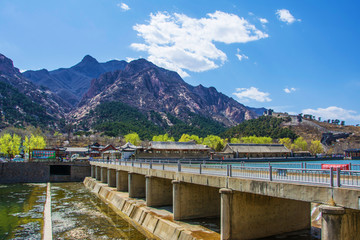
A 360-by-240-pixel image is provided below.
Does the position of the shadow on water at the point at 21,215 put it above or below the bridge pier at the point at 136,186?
below

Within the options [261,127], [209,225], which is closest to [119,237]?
[209,225]

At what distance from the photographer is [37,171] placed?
6381 cm

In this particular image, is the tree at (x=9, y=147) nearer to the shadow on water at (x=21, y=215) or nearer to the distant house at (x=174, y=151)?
the distant house at (x=174, y=151)

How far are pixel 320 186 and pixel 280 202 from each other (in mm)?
7573

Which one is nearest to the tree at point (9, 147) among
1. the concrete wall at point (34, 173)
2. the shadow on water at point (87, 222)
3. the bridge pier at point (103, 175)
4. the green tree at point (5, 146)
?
the green tree at point (5, 146)

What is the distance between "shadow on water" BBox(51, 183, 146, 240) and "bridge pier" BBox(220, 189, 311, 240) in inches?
355

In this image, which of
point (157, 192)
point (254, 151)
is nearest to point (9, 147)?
point (254, 151)

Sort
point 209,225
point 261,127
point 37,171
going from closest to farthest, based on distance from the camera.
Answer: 1. point 209,225
2. point 37,171
3. point 261,127

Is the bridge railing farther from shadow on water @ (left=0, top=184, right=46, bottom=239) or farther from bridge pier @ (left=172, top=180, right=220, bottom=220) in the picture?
shadow on water @ (left=0, top=184, right=46, bottom=239)

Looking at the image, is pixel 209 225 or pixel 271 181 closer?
pixel 271 181

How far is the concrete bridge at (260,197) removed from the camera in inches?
438

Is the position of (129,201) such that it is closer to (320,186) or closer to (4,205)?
(4,205)

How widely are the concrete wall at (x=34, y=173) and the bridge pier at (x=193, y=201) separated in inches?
1992

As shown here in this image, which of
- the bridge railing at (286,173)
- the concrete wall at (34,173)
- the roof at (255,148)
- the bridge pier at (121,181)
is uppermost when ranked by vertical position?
the bridge railing at (286,173)
